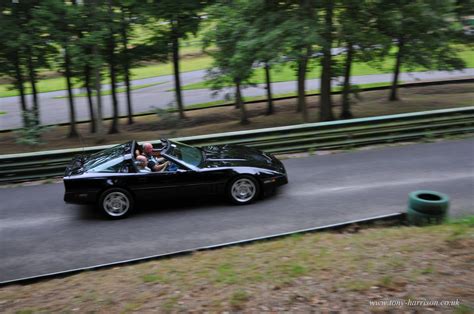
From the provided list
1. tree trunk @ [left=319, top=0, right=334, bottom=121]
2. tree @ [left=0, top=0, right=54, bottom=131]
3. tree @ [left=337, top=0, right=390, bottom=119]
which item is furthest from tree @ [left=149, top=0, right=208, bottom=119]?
tree @ [left=337, top=0, right=390, bottom=119]

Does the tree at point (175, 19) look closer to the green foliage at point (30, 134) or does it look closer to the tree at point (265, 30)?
the tree at point (265, 30)

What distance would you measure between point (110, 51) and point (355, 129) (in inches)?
476

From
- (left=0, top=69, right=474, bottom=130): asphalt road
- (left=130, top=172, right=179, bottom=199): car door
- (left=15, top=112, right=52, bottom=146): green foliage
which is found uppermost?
(left=0, top=69, right=474, bottom=130): asphalt road

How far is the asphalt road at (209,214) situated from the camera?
6.61m

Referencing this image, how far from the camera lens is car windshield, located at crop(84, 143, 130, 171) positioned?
7975 mm

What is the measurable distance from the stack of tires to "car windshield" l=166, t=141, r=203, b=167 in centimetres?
382

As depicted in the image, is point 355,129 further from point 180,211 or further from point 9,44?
point 9,44

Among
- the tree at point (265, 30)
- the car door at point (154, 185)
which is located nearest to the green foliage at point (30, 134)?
the tree at point (265, 30)

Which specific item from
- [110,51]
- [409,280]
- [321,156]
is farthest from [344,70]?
[409,280]

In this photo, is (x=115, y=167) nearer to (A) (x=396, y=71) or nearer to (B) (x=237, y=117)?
(B) (x=237, y=117)

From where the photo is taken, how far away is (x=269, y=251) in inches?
224

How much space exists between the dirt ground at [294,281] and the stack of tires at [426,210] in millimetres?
587

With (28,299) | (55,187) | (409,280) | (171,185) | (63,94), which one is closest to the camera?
(409,280)

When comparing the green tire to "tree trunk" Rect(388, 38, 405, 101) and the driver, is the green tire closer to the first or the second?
the driver
